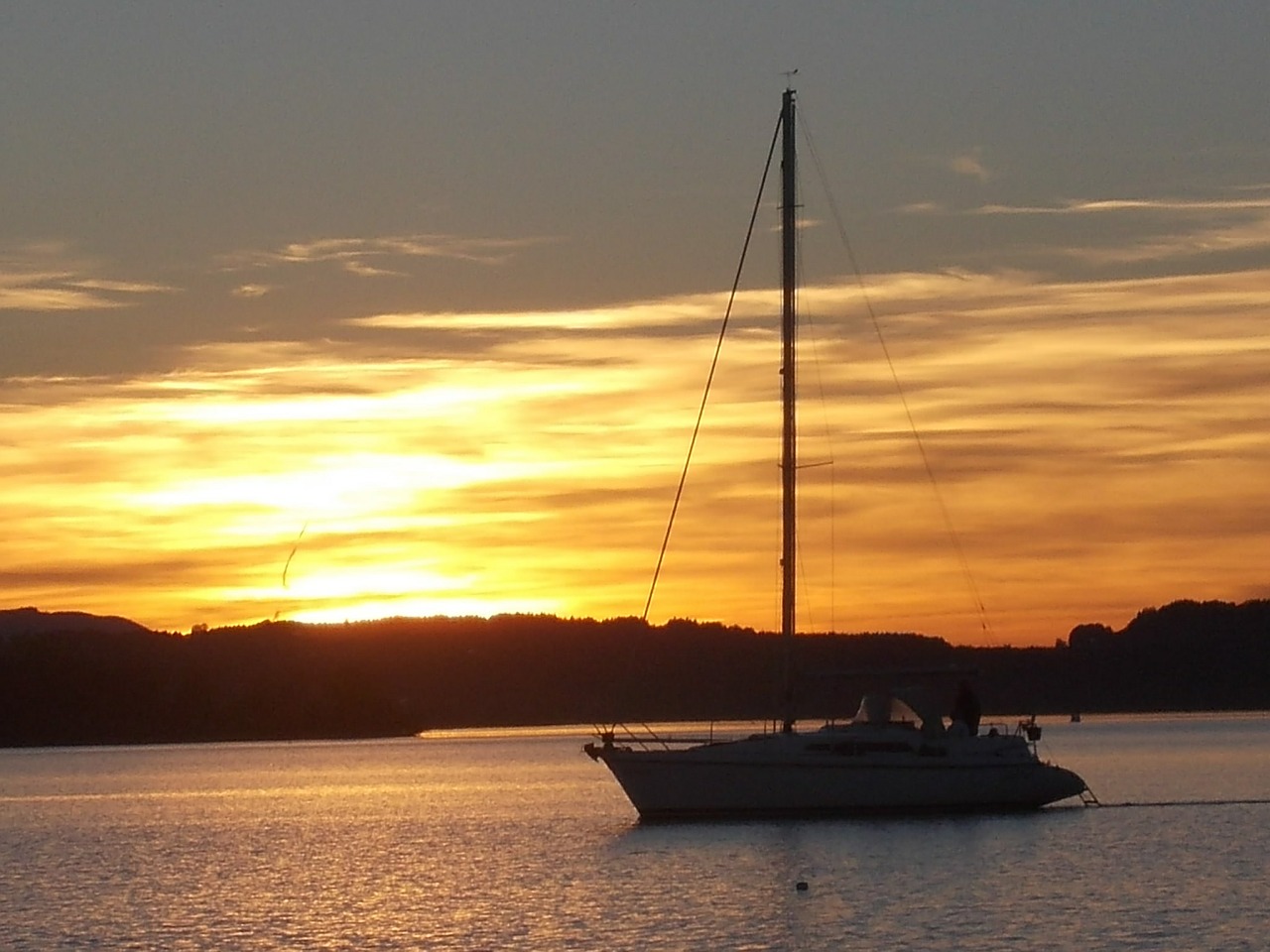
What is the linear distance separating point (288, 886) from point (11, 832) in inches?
1075

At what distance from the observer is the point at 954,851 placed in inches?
1799

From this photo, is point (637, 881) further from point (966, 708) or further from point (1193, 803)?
point (1193, 803)

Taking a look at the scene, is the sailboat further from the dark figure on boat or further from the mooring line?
the mooring line

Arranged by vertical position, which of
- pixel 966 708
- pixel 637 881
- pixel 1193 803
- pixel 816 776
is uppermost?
pixel 966 708

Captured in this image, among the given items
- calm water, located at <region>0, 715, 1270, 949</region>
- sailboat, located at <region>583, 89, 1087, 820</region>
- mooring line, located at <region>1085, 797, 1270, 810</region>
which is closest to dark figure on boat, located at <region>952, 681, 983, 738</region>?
sailboat, located at <region>583, 89, 1087, 820</region>

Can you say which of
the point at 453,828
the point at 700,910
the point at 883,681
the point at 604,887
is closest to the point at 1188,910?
the point at 700,910

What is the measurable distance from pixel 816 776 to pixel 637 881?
7287 mm

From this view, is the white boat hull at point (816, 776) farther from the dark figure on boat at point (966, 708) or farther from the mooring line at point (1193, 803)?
the mooring line at point (1193, 803)

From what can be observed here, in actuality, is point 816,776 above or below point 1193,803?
above

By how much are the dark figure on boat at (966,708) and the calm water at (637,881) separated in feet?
8.40

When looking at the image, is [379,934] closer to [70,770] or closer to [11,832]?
[11,832]

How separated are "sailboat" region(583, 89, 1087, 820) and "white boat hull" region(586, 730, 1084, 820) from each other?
0.08 feet

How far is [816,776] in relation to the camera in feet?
159

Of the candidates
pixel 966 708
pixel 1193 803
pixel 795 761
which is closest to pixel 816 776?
pixel 795 761
